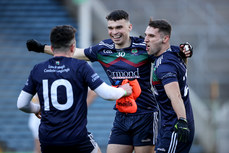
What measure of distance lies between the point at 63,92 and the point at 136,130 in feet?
4.75

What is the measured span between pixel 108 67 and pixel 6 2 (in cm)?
1021

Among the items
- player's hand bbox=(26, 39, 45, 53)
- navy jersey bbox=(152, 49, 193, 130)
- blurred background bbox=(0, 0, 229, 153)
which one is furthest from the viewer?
blurred background bbox=(0, 0, 229, 153)

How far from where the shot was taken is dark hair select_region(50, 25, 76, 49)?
15.6 ft

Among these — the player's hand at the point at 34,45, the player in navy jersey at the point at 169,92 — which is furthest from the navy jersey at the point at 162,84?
the player's hand at the point at 34,45

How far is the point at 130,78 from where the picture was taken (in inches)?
229

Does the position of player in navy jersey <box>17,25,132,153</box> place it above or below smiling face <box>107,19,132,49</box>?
below

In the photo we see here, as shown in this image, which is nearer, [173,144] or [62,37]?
[62,37]

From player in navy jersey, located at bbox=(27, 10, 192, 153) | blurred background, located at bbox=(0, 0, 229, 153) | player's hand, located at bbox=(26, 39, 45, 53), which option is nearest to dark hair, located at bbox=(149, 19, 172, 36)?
player in navy jersey, located at bbox=(27, 10, 192, 153)

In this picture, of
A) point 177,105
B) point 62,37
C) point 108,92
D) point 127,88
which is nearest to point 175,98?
point 177,105

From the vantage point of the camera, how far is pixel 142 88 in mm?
5840

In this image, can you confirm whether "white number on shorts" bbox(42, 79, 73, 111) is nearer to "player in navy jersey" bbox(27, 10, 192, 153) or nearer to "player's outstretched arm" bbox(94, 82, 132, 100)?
"player's outstretched arm" bbox(94, 82, 132, 100)

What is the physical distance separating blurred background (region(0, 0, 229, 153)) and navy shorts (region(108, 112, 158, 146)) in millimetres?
5750

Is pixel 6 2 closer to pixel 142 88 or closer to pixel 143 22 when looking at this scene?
pixel 143 22

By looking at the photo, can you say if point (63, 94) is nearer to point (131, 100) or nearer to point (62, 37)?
point (62, 37)
